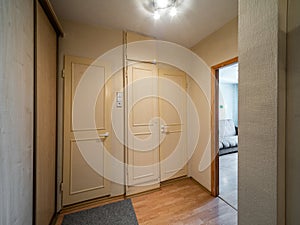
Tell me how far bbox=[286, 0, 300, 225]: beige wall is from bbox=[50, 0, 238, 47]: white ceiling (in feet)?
4.56

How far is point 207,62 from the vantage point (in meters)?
2.30

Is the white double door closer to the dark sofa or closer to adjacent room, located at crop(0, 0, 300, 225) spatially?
adjacent room, located at crop(0, 0, 300, 225)

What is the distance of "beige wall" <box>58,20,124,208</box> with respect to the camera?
1.79 m

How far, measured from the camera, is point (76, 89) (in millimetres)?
1847

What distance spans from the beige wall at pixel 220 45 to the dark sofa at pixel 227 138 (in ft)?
9.38

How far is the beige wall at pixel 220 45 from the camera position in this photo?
1.84 m

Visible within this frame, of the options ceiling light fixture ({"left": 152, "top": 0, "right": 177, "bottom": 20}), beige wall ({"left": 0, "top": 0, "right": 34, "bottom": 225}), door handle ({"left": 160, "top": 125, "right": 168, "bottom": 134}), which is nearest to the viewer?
beige wall ({"left": 0, "top": 0, "right": 34, "bottom": 225})

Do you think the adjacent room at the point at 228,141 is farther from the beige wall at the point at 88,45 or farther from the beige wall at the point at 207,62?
the beige wall at the point at 88,45

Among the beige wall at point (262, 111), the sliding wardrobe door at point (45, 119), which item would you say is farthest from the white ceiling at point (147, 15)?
the beige wall at point (262, 111)

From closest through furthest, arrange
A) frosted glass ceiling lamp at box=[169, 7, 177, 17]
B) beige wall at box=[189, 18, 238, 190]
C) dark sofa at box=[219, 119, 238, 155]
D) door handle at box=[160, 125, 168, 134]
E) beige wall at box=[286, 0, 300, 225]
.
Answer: beige wall at box=[286, 0, 300, 225]
frosted glass ceiling lamp at box=[169, 7, 177, 17]
beige wall at box=[189, 18, 238, 190]
door handle at box=[160, 125, 168, 134]
dark sofa at box=[219, 119, 238, 155]

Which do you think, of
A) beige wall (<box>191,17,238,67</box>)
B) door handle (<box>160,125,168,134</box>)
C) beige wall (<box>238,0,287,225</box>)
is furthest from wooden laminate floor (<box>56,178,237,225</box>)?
beige wall (<box>191,17,238,67</box>)

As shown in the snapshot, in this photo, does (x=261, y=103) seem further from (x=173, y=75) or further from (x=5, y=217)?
(x=173, y=75)

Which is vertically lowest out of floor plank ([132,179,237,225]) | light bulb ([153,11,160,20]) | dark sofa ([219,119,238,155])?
floor plank ([132,179,237,225])

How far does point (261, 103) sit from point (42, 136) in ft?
5.67
